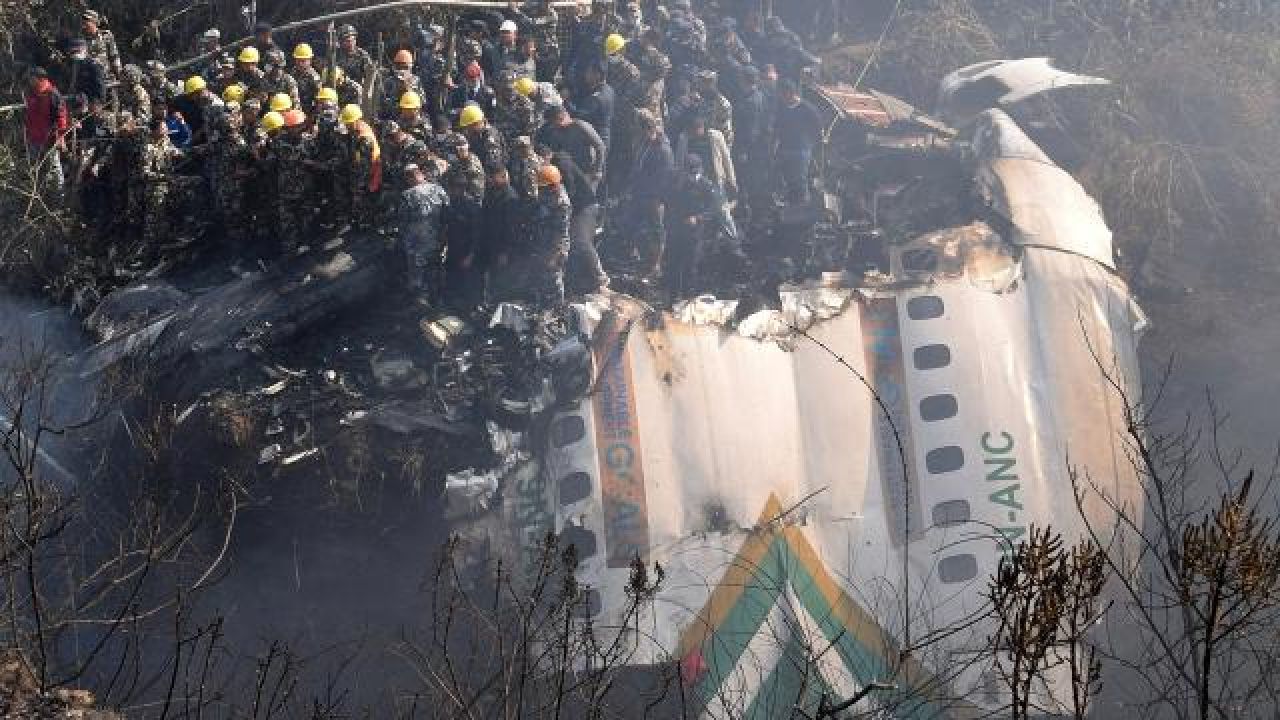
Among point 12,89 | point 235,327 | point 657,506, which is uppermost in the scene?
point 12,89

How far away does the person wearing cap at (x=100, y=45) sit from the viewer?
1819cm

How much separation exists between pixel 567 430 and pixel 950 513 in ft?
11.5

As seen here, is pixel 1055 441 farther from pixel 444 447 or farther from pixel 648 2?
pixel 648 2

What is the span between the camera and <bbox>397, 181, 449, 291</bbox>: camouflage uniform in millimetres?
15070

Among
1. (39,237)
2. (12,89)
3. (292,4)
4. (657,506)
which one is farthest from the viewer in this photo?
(292,4)

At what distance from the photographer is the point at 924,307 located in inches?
566

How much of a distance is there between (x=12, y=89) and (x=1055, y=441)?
13514mm

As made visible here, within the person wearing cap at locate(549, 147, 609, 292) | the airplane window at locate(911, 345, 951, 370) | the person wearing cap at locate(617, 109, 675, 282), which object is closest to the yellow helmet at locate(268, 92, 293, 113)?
the person wearing cap at locate(549, 147, 609, 292)

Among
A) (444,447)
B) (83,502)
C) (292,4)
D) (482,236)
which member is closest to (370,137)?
(482,236)

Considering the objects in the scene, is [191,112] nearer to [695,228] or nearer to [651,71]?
[651,71]

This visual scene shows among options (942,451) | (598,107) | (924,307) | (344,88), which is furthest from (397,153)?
(942,451)

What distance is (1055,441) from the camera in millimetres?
14164

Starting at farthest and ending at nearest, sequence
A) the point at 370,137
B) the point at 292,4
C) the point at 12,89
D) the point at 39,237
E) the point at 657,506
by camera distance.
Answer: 1. the point at 292,4
2. the point at 12,89
3. the point at 39,237
4. the point at 370,137
5. the point at 657,506

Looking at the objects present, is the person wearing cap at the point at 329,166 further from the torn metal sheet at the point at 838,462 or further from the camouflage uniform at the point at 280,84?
the torn metal sheet at the point at 838,462
